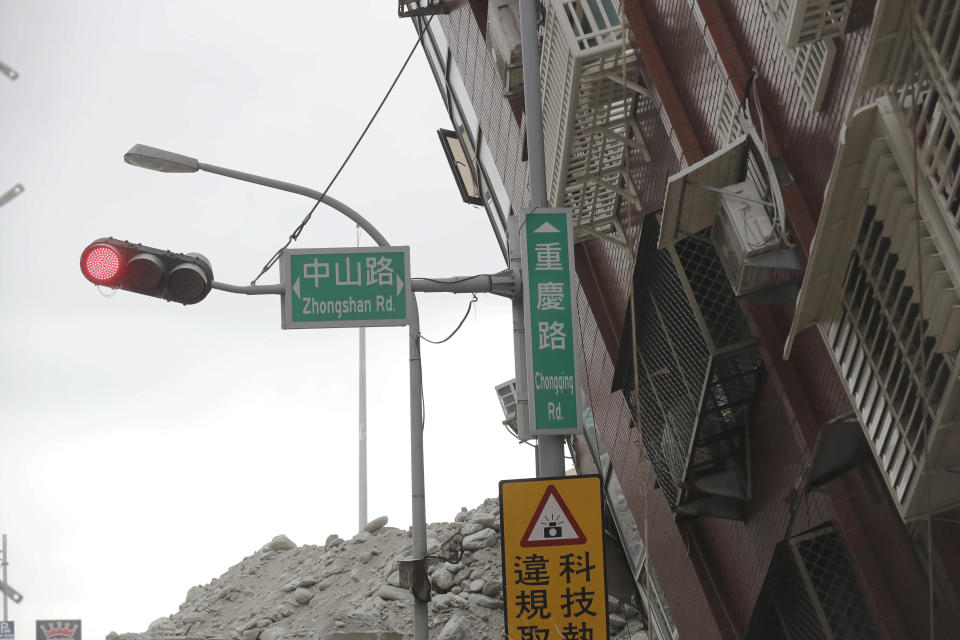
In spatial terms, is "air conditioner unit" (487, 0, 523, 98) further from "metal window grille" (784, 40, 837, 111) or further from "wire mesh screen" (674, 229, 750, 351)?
"metal window grille" (784, 40, 837, 111)

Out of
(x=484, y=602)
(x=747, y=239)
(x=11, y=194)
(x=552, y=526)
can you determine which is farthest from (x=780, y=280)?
(x=484, y=602)

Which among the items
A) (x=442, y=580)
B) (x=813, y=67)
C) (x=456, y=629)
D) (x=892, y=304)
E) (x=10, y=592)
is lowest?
(x=10, y=592)

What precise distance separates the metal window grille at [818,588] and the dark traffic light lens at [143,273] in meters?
6.43

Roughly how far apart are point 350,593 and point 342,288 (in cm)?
2068

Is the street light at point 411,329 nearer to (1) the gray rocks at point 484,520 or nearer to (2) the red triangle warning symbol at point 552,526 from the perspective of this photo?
(2) the red triangle warning symbol at point 552,526

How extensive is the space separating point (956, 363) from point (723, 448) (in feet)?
20.7

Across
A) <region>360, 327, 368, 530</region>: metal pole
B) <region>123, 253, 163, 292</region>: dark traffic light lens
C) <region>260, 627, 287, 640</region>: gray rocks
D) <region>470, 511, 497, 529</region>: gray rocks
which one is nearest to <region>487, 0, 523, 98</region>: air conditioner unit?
<region>123, 253, 163, 292</region>: dark traffic light lens

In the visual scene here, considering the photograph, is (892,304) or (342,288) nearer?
(892,304)

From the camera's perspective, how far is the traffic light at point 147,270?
28.6 feet

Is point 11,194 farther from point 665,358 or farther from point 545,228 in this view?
Answer: point 665,358

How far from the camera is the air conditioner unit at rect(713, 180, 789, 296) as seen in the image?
32.2 feet

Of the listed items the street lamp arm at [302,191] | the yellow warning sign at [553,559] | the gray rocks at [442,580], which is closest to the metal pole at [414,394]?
the street lamp arm at [302,191]

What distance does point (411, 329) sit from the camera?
13.2 meters

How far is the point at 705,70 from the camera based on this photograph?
38.4ft
